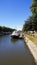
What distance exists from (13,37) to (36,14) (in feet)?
57.3

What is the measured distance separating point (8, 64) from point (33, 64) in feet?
6.57

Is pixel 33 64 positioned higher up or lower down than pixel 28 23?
lower down

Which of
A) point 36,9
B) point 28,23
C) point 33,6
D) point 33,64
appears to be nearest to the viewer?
point 33,64

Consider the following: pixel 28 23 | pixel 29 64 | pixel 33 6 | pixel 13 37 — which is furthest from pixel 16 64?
pixel 28 23

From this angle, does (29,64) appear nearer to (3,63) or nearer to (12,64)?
(12,64)

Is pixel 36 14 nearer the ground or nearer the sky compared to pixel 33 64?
nearer the sky

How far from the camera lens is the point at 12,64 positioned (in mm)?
11328

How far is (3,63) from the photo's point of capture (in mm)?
11656

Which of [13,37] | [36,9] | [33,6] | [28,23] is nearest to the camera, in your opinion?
[36,9]

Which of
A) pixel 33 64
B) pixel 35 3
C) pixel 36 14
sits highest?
pixel 35 3

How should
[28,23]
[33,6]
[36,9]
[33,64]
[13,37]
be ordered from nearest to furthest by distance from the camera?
1. [33,64]
2. [36,9]
3. [33,6]
4. [13,37]
5. [28,23]

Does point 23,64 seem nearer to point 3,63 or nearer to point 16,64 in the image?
point 16,64

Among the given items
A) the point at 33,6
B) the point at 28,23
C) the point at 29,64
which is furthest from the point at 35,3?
the point at 28,23

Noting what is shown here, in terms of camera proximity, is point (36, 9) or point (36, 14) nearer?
point (36, 9)
